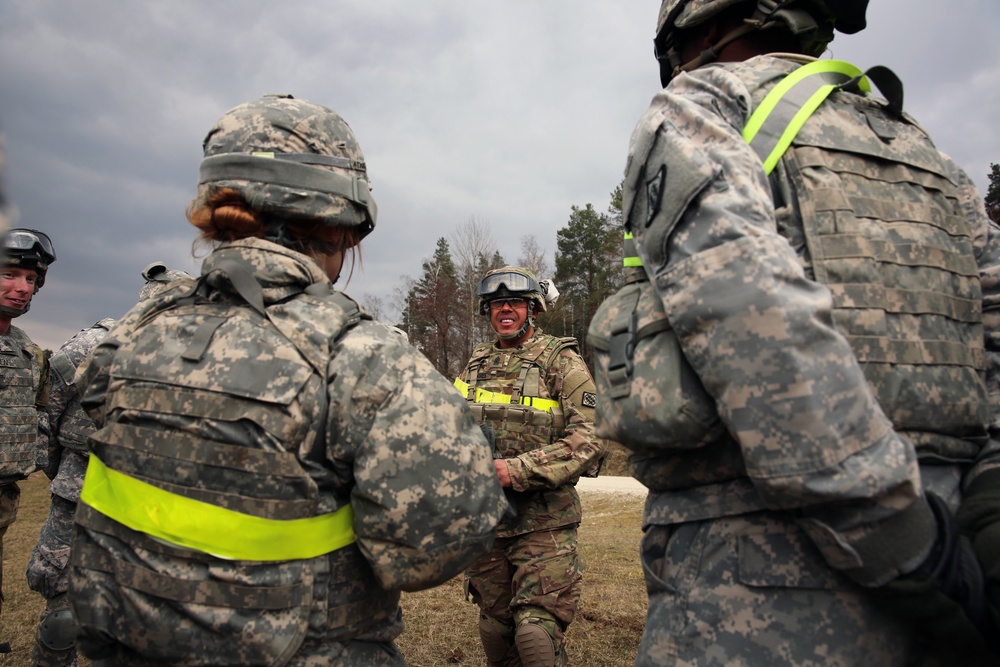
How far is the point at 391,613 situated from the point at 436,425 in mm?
685

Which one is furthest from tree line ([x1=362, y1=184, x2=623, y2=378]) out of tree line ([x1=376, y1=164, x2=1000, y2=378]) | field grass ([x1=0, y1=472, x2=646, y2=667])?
field grass ([x1=0, y1=472, x2=646, y2=667])

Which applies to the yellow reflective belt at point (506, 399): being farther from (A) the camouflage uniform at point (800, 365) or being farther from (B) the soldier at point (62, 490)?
(A) the camouflage uniform at point (800, 365)

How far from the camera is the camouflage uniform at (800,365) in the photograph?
4.55 ft

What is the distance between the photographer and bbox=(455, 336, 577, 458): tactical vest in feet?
15.6

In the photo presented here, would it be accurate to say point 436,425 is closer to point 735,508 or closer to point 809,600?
point 735,508

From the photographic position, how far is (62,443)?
5582 mm

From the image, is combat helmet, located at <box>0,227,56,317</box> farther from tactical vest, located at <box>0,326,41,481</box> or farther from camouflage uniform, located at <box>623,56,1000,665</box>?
camouflage uniform, located at <box>623,56,1000,665</box>

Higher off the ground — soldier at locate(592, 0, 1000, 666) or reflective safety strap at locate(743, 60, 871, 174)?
reflective safety strap at locate(743, 60, 871, 174)

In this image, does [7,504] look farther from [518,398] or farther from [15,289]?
[518,398]

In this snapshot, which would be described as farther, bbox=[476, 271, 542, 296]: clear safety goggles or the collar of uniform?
bbox=[476, 271, 542, 296]: clear safety goggles

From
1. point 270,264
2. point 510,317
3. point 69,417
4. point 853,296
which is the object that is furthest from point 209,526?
point 69,417

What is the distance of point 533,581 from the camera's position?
14.3 ft

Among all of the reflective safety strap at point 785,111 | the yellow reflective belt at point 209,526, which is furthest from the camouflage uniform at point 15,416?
the reflective safety strap at point 785,111

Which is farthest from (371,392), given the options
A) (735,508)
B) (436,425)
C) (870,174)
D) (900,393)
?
(870,174)
